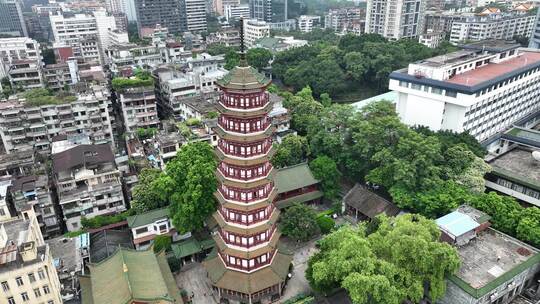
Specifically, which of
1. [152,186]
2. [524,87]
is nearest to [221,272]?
[152,186]

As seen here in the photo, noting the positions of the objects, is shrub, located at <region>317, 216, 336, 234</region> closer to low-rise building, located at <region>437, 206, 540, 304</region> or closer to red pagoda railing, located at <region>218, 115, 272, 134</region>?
low-rise building, located at <region>437, 206, 540, 304</region>

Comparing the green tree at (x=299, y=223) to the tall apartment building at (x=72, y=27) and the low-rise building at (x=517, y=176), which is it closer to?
the low-rise building at (x=517, y=176)

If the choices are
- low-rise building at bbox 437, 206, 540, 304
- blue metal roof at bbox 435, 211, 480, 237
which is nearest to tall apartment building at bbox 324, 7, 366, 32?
blue metal roof at bbox 435, 211, 480, 237

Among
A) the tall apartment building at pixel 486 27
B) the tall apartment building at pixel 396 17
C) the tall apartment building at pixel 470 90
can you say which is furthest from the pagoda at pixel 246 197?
the tall apartment building at pixel 486 27

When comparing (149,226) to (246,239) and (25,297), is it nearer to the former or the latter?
(246,239)

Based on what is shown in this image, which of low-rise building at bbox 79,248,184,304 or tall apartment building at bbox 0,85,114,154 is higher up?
tall apartment building at bbox 0,85,114,154
